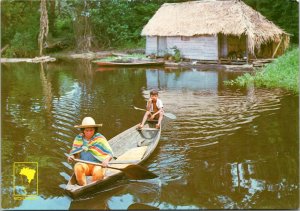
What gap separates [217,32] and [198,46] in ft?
7.77

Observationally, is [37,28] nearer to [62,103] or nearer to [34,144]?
[62,103]

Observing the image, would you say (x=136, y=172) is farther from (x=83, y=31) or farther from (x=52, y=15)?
(x=52, y=15)

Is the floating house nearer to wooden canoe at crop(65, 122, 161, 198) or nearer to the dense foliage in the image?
the dense foliage

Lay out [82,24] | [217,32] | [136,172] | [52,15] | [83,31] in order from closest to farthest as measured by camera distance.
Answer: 1. [136,172]
2. [217,32]
3. [82,24]
4. [83,31]
5. [52,15]

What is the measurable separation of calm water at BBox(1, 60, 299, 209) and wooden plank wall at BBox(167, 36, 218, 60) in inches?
286

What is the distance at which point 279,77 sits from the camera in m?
15.2

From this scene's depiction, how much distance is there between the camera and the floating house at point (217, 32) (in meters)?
21.3

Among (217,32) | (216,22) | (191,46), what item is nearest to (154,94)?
(217,32)

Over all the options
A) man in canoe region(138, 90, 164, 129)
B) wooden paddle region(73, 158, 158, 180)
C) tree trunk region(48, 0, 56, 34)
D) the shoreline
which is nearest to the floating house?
the shoreline

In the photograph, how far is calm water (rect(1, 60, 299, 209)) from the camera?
18.7ft

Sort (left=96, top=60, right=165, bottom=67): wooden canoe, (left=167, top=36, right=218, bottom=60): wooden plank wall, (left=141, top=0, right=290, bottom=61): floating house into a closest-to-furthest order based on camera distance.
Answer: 1. (left=141, top=0, right=290, bottom=61): floating house
2. (left=96, top=60, right=165, bottom=67): wooden canoe
3. (left=167, top=36, right=218, bottom=60): wooden plank wall

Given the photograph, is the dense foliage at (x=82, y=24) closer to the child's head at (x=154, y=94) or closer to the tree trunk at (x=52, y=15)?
the tree trunk at (x=52, y=15)

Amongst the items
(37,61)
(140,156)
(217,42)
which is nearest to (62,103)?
(140,156)

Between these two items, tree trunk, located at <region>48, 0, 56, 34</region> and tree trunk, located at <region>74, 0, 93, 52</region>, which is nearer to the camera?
tree trunk, located at <region>74, 0, 93, 52</region>
